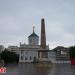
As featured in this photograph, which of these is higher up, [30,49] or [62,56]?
[30,49]

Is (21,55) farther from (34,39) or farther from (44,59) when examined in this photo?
(44,59)

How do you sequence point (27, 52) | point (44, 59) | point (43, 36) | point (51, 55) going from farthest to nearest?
point (27, 52), point (51, 55), point (44, 59), point (43, 36)

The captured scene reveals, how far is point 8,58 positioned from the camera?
324 feet

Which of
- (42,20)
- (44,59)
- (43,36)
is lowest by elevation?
(44,59)

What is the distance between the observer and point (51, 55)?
11800cm

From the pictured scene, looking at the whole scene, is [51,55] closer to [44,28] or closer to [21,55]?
[21,55]

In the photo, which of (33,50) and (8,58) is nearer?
(8,58)

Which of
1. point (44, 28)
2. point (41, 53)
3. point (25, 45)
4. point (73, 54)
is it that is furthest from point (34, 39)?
point (44, 28)

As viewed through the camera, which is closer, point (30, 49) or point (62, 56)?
point (62, 56)

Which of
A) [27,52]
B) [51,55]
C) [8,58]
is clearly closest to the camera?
[8,58]

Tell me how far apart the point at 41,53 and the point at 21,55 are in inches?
1742

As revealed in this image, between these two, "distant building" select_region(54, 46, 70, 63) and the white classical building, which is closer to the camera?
"distant building" select_region(54, 46, 70, 63)

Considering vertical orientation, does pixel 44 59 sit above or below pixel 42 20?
below

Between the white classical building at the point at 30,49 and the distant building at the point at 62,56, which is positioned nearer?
the distant building at the point at 62,56
